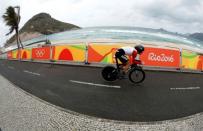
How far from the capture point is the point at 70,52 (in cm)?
1694

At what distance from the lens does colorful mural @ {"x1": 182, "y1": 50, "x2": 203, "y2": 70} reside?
14773mm

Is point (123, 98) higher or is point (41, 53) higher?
point (41, 53)

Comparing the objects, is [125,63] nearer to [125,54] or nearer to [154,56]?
[125,54]

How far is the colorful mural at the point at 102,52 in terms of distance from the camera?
1484 centimetres

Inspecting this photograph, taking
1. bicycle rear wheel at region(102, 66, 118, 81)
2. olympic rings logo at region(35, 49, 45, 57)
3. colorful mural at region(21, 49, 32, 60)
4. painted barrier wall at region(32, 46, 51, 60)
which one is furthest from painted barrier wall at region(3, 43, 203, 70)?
colorful mural at region(21, 49, 32, 60)

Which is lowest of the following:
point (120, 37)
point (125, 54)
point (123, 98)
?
point (123, 98)

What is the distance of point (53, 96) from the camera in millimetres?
7410

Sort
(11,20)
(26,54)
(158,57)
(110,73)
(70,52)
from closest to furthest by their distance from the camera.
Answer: (110,73) → (158,57) → (70,52) → (26,54) → (11,20)

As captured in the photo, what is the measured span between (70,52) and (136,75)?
8838 millimetres

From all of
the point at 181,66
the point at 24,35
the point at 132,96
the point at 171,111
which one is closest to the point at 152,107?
the point at 171,111

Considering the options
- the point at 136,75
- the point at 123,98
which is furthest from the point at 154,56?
the point at 123,98

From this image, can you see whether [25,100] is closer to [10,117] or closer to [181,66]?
[10,117]

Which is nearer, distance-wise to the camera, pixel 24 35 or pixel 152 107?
pixel 152 107

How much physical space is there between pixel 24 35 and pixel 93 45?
7421 centimetres
